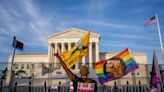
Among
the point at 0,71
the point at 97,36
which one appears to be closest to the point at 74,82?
the point at 0,71

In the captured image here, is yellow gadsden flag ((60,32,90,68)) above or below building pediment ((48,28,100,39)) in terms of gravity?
below

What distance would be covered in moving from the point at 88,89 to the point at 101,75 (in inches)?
307

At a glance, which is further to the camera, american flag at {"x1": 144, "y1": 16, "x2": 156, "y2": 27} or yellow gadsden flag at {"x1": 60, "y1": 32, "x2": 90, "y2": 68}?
american flag at {"x1": 144, "y1": 16, "x2": 156, "y2": 27}

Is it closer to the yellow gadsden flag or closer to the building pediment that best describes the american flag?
the yellow gadsden flag

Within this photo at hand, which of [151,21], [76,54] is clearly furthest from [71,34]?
[76,54]

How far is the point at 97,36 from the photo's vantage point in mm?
78500

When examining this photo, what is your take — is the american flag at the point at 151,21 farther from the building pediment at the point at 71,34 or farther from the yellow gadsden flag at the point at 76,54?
the building pediment at the point at 71,34

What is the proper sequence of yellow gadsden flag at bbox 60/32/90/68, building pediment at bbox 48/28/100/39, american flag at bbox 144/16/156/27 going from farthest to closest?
building pediment at bbox 48/28/100/39 → american flag at bbox 144/16/156/27 → yellow gadsden flag at bbox 60/32/90/68

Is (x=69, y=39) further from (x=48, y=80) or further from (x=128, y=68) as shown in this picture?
(x=128, y=68)

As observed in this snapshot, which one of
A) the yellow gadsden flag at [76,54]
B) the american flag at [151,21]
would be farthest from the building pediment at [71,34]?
the yellow gadsden flag at [76,54]

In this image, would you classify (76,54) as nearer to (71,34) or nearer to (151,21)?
(151,21)

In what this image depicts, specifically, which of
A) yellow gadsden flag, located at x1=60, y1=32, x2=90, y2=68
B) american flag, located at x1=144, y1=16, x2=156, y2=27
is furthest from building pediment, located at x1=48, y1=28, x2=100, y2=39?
yellow gadsden flag, located at x1=60, y1=32, x2=90, y2=68

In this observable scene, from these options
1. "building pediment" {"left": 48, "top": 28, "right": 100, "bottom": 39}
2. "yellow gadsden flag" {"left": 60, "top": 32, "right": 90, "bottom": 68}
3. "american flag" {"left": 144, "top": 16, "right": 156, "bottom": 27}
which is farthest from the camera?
"building pediment" {"left": 48, "top": 28, "right": 100, "bottom": 39}

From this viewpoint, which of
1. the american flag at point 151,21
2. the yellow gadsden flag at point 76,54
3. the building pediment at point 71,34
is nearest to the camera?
the yellow gadsden flag at point 76,54
